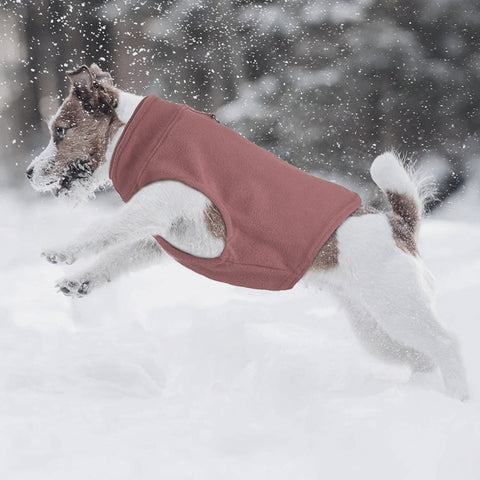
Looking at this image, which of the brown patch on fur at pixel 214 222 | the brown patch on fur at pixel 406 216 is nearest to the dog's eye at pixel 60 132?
the brown patch on fur at pixel 214 222

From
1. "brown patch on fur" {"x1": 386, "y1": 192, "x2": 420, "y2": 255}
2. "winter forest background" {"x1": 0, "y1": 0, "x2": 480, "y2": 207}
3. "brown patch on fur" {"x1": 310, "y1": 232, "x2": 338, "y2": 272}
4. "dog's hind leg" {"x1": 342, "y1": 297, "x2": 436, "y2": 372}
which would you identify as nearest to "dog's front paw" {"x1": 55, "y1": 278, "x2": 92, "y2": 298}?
"brown patch on fur" {"x1": 310, "y1": 232, "x2": 338, "y2": 272}

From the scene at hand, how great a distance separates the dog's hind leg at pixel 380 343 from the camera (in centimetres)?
203

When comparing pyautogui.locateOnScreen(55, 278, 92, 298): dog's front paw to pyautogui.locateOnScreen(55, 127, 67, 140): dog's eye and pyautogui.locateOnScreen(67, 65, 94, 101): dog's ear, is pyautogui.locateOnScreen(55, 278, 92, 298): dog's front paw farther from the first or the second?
pyautogui.locateOnScreen(67, 65, 94, 101): dog's ear

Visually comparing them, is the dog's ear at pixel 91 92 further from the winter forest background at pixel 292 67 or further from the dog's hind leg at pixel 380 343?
the winter forest background at pixel 292 67

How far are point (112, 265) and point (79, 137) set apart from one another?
42cm

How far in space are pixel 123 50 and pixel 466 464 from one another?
4.16 m

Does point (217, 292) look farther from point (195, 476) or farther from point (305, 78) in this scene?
point (305, 78)

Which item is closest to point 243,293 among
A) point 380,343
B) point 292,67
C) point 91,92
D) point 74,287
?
point 380,343

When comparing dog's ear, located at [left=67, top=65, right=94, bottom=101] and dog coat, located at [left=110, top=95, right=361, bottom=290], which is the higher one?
dog's ear, located at [left=67, top=65, right=94, bottom=101]

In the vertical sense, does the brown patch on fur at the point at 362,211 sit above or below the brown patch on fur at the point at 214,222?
above

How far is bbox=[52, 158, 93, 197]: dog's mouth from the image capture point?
1.85 meters

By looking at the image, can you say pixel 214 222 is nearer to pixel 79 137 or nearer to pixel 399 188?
pixel 79 137

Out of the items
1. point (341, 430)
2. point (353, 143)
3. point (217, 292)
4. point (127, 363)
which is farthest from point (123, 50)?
point (341, 430)

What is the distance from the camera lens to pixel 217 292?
3.09m
